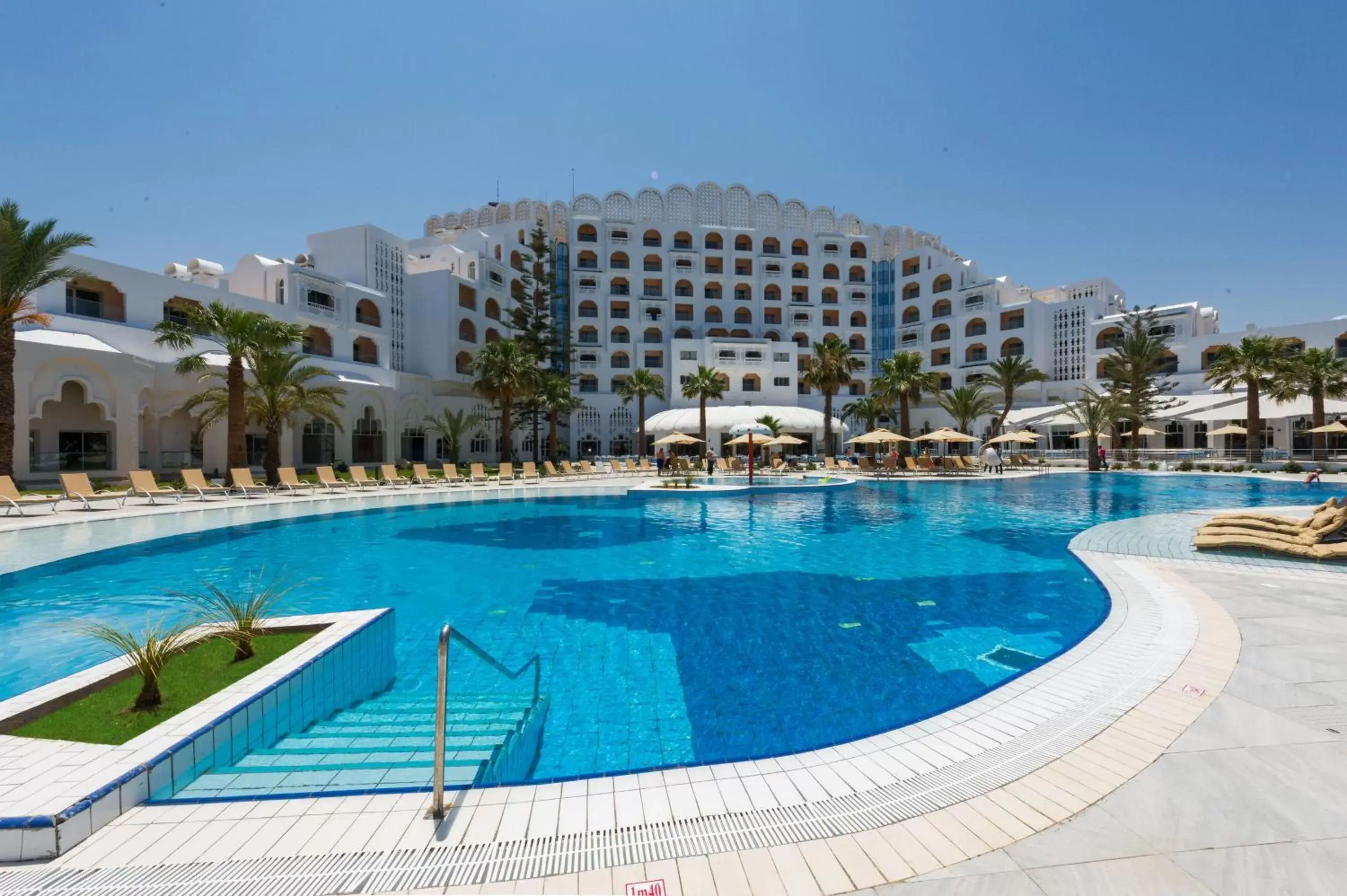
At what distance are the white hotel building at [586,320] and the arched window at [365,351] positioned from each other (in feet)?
0.36

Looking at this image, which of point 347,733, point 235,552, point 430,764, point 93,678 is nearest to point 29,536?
point 235,552

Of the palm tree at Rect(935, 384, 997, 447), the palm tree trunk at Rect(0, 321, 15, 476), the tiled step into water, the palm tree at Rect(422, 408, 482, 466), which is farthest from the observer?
the palm tree at Rect(935, 384, 997, 447)

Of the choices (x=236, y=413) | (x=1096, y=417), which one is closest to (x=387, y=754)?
(x=236, y=413)

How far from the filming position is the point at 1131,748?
319cm

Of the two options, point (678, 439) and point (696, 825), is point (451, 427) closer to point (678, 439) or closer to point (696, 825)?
point (678, 439)

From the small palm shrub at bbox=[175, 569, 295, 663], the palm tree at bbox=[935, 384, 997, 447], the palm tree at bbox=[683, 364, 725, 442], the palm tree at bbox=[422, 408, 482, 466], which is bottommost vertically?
the small palm shrub at bbox=[175, 569, 295, 663]

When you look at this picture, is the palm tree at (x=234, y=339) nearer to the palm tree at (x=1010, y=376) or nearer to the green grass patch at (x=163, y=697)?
the green grass patch at (x=163, y=697)

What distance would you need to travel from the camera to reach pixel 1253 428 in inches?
1153

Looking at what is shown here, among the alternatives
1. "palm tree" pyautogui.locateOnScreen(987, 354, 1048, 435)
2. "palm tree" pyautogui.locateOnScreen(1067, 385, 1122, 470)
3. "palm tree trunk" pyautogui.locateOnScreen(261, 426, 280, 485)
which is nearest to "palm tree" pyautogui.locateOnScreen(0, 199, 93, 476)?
"palm tree trunk" pyautogui.locateOnScreen(261, 426, 280, 485)

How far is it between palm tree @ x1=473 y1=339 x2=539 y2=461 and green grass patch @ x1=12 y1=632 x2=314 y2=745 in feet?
86.4

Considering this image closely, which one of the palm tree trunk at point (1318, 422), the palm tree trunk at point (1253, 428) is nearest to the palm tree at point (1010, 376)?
the palm tree trunk at point (1253, 428)

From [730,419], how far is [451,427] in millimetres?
Result: 15274

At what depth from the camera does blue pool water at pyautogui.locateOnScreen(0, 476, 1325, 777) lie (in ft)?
15.3

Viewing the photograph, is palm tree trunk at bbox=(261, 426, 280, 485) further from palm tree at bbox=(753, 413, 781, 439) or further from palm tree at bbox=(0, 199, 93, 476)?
palm tree at bbox=(753, 413, 781, 439)
